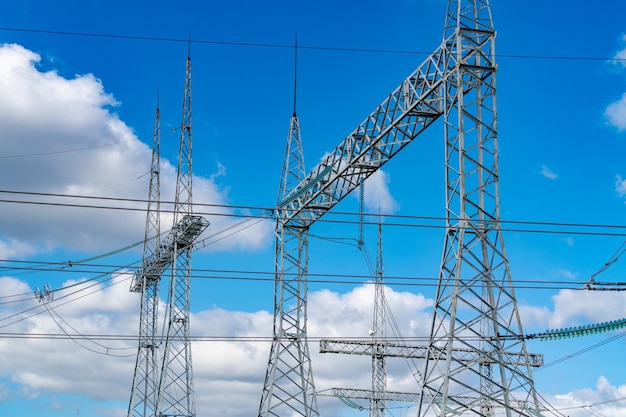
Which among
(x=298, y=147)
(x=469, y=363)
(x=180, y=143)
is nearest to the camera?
(x=469, y=363)

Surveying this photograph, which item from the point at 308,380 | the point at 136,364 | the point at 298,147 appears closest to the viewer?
the point at 308,380

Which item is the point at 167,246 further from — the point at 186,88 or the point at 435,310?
the point at 435,310

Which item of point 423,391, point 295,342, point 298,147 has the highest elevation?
point 298,147

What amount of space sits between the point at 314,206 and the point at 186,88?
19.2m

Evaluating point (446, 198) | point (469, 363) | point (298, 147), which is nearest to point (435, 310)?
point (469, 363)

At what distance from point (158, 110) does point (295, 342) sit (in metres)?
29.4

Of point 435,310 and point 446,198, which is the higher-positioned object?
point 446,198

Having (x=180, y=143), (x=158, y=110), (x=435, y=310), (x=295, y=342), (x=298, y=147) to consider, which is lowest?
(x=435, y=310)

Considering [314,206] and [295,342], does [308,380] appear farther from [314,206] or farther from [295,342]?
[314,206]

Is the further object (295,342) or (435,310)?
(295,342)

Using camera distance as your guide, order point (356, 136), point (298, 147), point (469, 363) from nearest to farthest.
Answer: point (469, 363), point (356, 136), point (298, 147)

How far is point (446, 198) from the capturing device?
25.5m

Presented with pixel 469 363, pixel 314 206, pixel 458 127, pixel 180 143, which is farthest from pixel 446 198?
pixel 180 143

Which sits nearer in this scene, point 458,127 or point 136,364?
point 458,127
